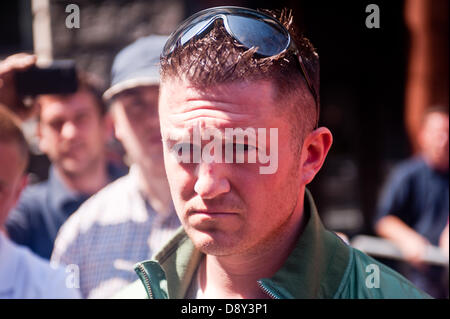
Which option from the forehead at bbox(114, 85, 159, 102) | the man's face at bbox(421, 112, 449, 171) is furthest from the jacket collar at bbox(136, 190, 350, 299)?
the man's face at bbox(421, 112, 449, 171)

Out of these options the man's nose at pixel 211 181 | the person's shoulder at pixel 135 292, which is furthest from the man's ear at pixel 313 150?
the person's shoulder at pixel 135 292

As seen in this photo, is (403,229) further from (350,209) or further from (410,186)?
(350,209)

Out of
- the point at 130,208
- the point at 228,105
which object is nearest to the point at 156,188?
the point at 130,208

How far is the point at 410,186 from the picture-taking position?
3271 millimetres

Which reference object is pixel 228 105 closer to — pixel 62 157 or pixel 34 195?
pixel 62 157

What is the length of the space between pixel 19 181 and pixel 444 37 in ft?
11.2

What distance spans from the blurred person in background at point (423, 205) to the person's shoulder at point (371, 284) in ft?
3.95

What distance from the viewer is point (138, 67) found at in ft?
6.59

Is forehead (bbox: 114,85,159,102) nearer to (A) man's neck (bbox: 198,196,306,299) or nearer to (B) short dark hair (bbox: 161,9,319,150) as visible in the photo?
(B) short dark hair (bbox: 161,9,319,150)

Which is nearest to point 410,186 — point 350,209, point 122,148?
point 122,148

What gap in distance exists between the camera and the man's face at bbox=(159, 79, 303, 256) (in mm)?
1309

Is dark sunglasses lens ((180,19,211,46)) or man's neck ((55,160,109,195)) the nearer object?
dark sunglasses lens ((180,19,211,46))

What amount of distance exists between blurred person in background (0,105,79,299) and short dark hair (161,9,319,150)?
98 centimetres

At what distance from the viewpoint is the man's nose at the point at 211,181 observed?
1.31 m
